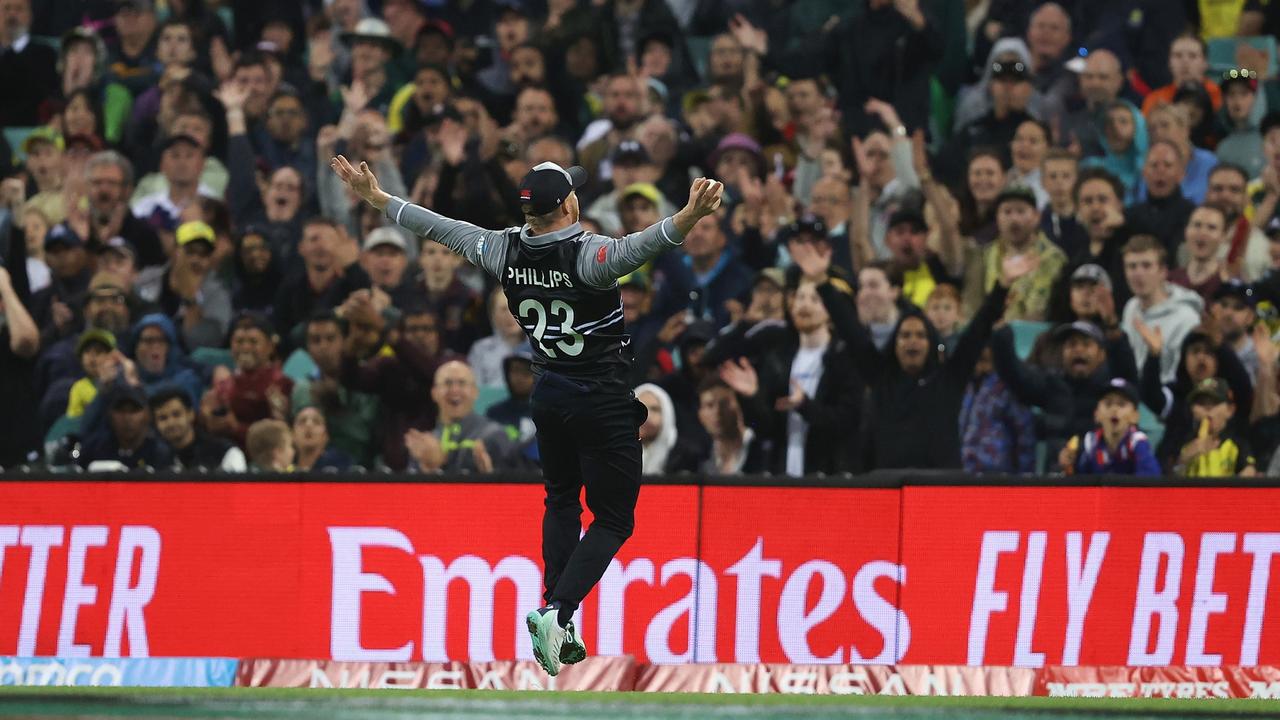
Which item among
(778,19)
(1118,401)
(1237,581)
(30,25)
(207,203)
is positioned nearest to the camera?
(1237,581)

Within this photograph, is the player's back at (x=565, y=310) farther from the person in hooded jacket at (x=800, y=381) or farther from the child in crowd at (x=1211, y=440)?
the child in crowd at (x=1211, y=440)

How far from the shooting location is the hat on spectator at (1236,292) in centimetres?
1375

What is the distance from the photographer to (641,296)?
575 inches

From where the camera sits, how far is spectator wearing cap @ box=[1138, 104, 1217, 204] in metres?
15.2

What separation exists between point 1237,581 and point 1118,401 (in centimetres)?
145

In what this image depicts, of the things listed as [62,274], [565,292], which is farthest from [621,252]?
[62,274]

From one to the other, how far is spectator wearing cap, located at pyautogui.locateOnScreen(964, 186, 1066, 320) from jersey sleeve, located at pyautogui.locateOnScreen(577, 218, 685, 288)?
592cm

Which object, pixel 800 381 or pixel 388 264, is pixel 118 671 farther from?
pixel 800 381

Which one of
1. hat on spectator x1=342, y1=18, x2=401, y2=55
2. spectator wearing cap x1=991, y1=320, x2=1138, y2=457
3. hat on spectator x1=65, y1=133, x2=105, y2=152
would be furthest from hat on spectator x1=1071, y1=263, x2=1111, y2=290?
hat on spectator x1=65, y1=133, x2=105, y2=152

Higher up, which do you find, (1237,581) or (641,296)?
(641,296)

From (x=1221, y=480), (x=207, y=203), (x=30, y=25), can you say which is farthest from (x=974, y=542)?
(x=30, y=25)

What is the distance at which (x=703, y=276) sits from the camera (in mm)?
15156

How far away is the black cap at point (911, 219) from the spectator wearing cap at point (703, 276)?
115 centimetres

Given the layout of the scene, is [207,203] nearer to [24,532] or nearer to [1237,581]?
[24,532]
